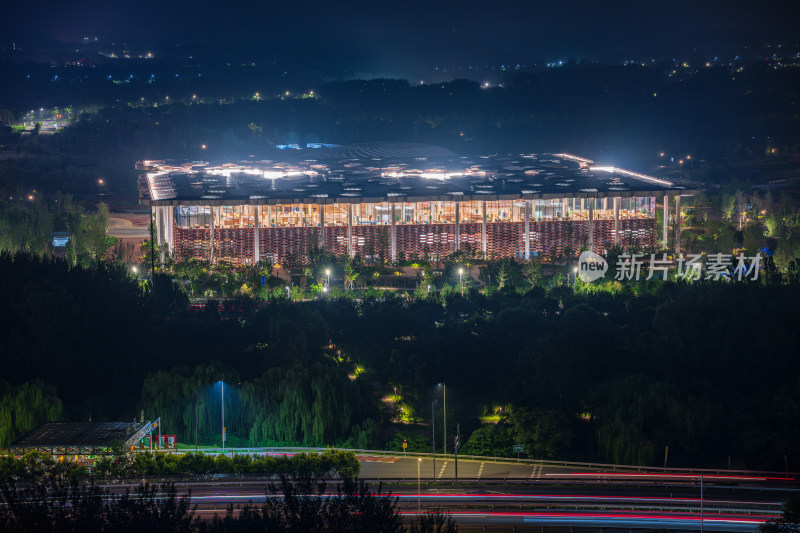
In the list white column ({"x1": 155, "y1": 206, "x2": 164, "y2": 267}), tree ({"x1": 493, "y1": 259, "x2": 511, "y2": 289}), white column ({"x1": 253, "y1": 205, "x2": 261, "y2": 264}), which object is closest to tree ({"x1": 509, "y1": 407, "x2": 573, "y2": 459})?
tree ({"x1": 493, "y1": 259, "x2": 511, "y2": 289})

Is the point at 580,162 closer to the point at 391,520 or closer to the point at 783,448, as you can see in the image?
the point at 783,448

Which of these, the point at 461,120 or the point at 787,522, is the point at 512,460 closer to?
the point at 787,522

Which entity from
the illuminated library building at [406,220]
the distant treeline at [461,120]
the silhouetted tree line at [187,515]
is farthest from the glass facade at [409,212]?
the silhouetted tree line at [187,515]

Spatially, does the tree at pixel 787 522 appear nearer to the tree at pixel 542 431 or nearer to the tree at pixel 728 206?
the tree at pixel 542 431

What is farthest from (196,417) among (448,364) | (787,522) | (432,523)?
(787,522)

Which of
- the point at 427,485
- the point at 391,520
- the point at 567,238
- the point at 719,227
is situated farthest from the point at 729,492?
the point at 719,227

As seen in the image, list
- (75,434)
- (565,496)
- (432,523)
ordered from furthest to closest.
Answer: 1. (75,434)
2. (565,496)
3. (432,523)

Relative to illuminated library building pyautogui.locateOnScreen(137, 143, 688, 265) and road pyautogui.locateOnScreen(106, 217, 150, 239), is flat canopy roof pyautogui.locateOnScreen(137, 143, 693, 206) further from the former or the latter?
road pyautogui.locateOnScreen(106, 217, 150, 239)
